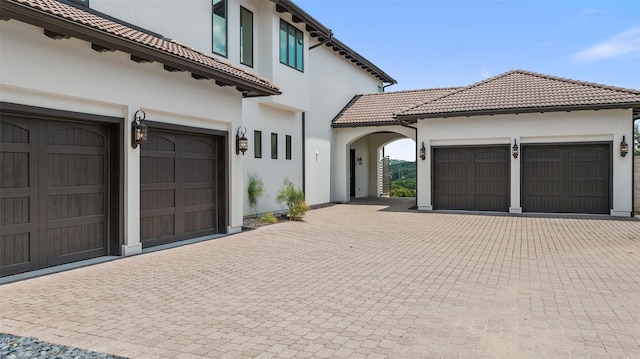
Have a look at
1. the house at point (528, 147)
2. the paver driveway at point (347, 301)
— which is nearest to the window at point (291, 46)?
the house at point (528, 147)

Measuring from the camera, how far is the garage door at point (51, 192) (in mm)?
6297

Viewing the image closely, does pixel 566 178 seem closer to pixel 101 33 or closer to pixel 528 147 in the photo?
pixel 528 147

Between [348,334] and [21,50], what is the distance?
5938mm

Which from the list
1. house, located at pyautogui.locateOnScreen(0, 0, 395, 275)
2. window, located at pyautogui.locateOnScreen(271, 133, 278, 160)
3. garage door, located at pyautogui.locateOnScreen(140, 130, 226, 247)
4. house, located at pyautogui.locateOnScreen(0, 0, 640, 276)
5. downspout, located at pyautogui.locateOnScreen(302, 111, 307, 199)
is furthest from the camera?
downspout, located at pyautogui.locateOnScreen(302, 111, 307, 199)

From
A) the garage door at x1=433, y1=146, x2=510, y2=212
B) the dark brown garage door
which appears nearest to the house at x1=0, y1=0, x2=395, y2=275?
the garage door at x1=433, y1=146, x2=510, y2=212

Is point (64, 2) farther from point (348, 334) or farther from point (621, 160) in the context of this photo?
point (621, 160)

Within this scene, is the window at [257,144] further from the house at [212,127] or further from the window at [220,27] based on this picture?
the window at [220,27]

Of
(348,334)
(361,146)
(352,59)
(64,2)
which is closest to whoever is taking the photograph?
(348,334)

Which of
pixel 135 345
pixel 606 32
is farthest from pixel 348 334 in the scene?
pixel 606 32

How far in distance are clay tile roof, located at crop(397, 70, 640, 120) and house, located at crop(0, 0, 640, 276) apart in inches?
2.7

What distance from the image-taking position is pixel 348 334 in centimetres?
435

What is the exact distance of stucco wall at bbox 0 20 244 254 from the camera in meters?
6.21

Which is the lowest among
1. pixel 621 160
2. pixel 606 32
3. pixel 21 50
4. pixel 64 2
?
pixel 621 160

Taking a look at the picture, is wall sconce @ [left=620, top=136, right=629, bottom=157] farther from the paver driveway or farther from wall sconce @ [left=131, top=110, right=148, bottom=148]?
wall sconce @ [left=131, top=110, right=148, bottom=148]
